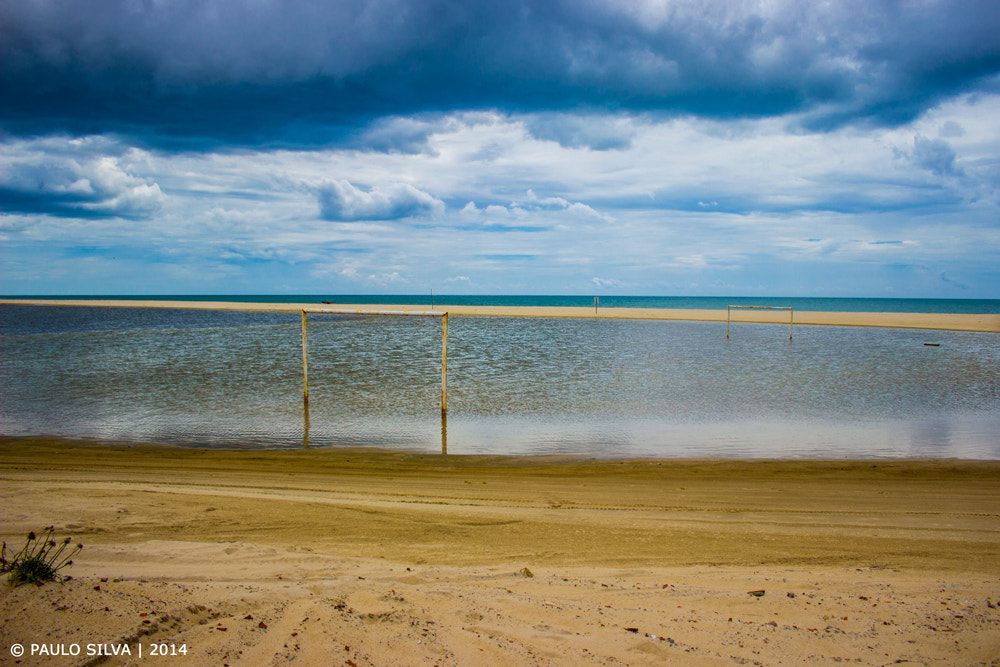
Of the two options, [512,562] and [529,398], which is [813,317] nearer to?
[529,398]

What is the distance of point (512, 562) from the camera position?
5.37 meters

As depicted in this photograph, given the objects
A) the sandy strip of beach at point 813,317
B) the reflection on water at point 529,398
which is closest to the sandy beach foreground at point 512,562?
the reflection on water at point 529,398

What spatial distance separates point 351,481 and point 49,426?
8.85 meters

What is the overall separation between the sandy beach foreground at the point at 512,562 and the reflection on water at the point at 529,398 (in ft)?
7.11

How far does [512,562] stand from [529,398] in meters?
11.4

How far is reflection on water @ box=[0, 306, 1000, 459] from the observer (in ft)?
39.5

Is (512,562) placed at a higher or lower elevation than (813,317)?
lower

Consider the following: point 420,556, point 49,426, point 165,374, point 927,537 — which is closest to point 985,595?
point 927,537

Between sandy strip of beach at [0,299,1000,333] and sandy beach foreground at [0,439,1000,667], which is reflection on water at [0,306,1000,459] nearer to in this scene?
sandy beach foreground at [0,439,1000,667]

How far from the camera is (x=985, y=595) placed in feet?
15.1

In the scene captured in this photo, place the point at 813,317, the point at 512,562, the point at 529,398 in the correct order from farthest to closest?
the point at 813,317 < the point at 529,398 < the point at 512,562

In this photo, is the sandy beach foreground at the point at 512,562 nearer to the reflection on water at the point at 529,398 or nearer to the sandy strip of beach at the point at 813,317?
the reflection on water at the point at 529,398

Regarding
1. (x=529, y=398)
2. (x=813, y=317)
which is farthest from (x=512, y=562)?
(x=813, y=317)

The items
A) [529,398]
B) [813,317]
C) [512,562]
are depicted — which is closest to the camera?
[512,562]
